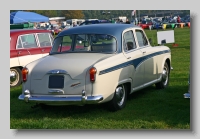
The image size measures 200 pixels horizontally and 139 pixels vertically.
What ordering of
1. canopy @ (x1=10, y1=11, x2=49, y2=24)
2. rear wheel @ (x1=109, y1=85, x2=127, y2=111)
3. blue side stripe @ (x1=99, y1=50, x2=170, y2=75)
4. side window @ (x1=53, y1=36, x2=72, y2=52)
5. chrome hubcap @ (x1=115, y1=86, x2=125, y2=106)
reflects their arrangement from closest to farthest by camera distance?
blue side stripe @ (x1=99, y1=50, x2=170, y2=75)
rear wheel @ (x1=109, y1=85, x2=127, y2=111)
chrome hubcap @ (x1=115, y1=86, x2=125, y2=106)
side window @ (x1=53, y1=36, x2=72, y2=52)
canopy @ (x1=10, y1=11, x2=49, y2=24)

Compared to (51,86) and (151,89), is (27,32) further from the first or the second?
(51,86)

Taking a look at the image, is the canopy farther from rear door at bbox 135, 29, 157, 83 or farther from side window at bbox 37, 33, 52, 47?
rear door at bbox 135, 29, 157, 83

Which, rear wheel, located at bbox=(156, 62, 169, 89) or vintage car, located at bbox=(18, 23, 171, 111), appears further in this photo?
rear wheel, located at bbox=(156, 62, 169, 89)

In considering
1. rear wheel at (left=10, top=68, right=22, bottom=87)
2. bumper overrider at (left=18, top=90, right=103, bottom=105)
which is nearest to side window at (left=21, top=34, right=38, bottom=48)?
rear wheel at (left=10, top=68, right=22, bottom=87)

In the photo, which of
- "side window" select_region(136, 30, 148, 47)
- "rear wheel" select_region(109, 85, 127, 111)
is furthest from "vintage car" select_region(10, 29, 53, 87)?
"rear wheel" select_region(109, 85, 127, 111)

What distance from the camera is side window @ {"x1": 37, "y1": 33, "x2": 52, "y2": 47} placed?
11578mm

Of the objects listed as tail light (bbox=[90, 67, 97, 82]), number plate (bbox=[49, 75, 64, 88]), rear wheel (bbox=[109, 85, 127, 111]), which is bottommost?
rear wheel (bbox=[109, 85, 127, 111])

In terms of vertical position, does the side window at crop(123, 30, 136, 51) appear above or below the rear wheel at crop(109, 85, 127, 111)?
above

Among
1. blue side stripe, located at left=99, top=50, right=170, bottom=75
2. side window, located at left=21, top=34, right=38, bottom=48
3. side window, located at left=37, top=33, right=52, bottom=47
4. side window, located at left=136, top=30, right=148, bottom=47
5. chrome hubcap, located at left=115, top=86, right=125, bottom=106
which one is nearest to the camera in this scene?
blue side stripe, located at left=99, top=50, right=170, bottom=75

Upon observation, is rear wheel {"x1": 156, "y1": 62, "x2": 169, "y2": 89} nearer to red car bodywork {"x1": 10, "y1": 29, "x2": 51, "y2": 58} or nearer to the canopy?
red car bodywork {"x1": 10, "y1": 29, "x2": 51, "y2": 58}

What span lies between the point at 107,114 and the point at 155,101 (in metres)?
1.37

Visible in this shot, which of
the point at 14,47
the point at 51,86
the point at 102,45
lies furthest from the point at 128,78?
the point at 14,47

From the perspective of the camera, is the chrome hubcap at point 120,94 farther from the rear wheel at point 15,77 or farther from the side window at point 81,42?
the rear wheel at point 15,77

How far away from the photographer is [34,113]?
24.3ft
